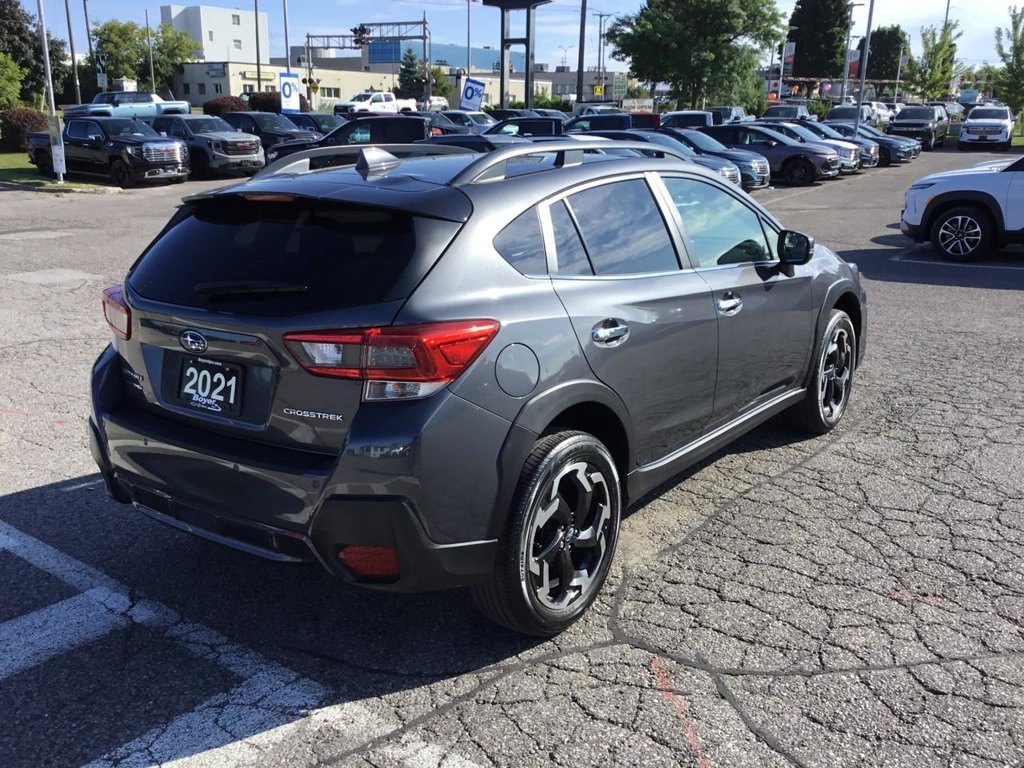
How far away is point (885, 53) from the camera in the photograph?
116 meters

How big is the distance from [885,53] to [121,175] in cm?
11604

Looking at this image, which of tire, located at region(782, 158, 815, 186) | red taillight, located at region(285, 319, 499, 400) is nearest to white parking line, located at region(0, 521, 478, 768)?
red taillight, located at region(285, 319, 499, 400)

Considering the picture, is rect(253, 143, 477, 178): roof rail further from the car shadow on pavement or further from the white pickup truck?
the white pickup truck

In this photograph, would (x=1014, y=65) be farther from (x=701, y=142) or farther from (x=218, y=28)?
(x=218, y=28)

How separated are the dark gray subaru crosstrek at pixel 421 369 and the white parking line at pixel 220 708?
0.43 meters

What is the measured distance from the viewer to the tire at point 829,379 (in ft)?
17.2

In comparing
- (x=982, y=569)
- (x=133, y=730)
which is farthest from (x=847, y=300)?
(x=133, y=730)

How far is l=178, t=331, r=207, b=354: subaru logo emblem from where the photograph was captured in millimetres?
3109

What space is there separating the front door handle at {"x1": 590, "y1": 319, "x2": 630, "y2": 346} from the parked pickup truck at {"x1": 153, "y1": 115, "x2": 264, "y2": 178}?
22.9 metres

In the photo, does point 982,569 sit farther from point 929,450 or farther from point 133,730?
point 133,730

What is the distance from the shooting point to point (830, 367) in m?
5.46

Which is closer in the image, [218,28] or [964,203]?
[964,203]

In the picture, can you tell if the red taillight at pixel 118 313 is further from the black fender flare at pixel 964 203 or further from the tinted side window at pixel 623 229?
the black fender flare at pixel 964 203

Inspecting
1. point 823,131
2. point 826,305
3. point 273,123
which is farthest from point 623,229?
point 823,131
